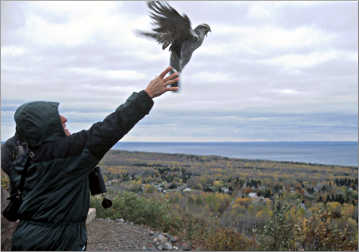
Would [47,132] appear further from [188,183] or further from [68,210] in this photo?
[188,183]

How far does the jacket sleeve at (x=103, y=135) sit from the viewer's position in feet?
5.49

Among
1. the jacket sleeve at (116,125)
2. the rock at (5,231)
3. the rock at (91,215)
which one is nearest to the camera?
the jacket sleeve at (116,125)

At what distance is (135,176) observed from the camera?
35.6ft

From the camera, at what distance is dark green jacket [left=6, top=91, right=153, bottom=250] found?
1.70 metres

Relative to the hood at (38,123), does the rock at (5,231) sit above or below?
below

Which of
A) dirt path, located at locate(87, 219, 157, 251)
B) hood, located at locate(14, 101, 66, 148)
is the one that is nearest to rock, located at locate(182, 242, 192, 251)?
dirt path, located at locate(87, 219, 157, 251)

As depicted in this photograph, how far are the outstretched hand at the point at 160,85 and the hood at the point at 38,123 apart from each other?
0.49 m

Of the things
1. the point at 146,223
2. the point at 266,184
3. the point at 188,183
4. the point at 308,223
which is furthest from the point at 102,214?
the point at 266,184

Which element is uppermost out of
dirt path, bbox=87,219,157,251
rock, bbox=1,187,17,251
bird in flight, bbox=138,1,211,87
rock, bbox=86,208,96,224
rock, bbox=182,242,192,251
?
bird in flight, bbox=138,1,211,87

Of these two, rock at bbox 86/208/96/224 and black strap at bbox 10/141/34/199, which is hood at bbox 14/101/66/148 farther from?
rock at bbox 86/208/96/224

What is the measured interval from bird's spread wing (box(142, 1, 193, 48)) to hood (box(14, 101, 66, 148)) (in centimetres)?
85

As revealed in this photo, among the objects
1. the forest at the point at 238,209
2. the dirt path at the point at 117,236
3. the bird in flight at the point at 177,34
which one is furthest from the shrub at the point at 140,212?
the bird in flight at the point at 177,34

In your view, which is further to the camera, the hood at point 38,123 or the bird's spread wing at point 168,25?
the bird's spread wing at point 168,25

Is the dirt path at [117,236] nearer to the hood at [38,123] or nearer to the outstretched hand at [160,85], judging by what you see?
the hood at [38,123]
